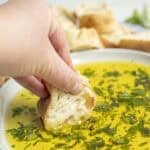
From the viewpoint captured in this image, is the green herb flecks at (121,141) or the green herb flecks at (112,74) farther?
the green herb flecks at (112,74)

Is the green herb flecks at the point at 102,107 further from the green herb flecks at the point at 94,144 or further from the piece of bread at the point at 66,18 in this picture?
the piece of bread at the point at 66,18

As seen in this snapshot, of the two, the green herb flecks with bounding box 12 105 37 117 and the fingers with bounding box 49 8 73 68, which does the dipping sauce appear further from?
the fingers with bounding box 49 8 73 68

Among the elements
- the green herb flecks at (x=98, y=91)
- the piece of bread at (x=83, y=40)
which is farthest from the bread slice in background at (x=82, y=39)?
the green herb flecks at (x=98, y=91)

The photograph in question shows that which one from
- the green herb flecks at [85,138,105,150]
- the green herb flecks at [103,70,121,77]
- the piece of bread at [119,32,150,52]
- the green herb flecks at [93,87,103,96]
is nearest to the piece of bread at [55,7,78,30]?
the piece of bread at [119,32,150,52]

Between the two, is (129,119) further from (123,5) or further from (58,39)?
(123,5)

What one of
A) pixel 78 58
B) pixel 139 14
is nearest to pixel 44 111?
pixel 78 58

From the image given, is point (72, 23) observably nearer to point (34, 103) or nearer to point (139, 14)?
point (139, 14)
